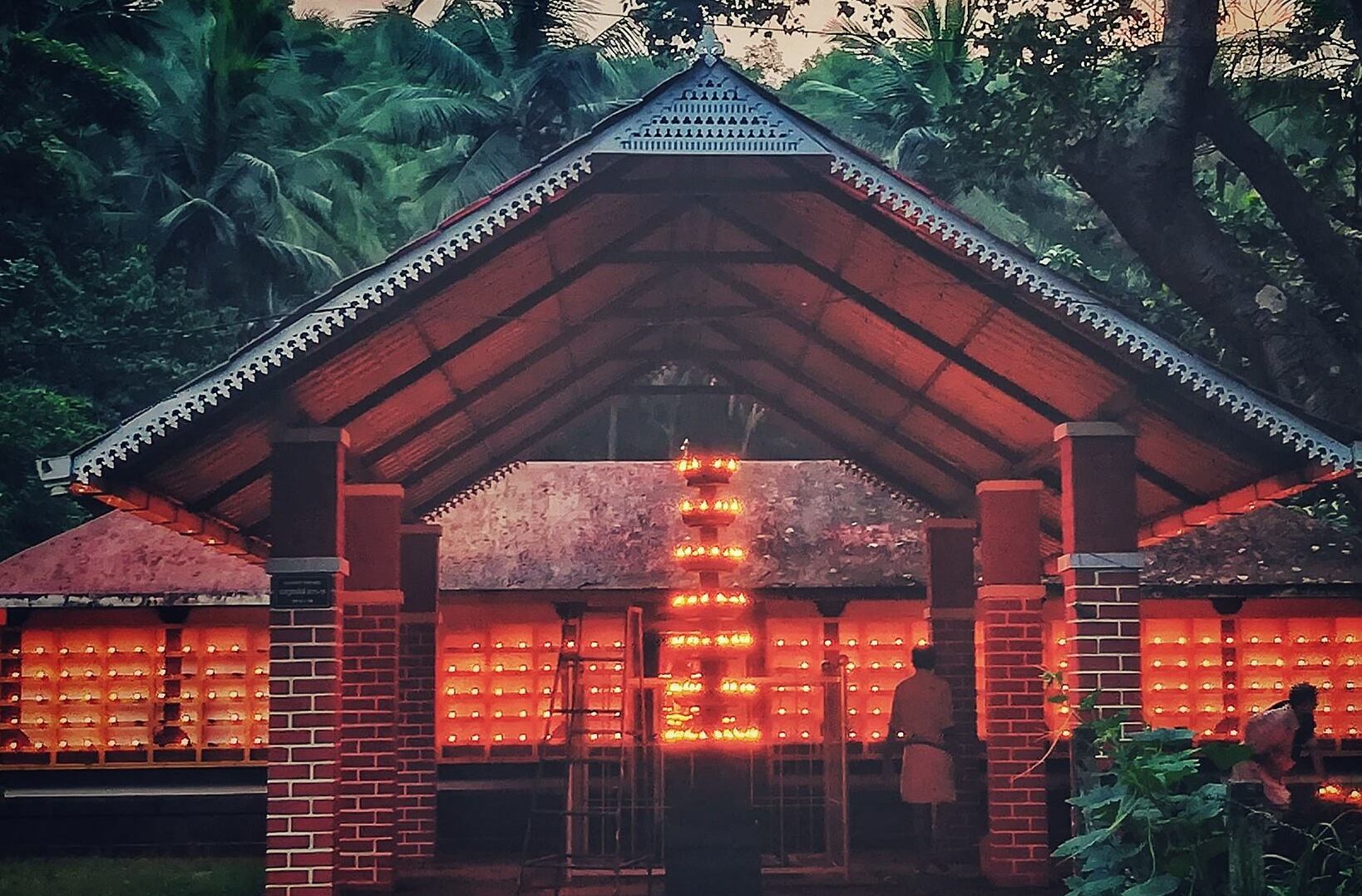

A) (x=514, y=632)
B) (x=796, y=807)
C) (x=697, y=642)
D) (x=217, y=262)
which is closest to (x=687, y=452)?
(x=697, y=642)

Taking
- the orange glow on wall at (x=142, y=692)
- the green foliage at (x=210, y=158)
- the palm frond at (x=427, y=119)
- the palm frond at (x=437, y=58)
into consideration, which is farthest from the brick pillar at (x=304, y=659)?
the palm frond at (x=437, y=58)

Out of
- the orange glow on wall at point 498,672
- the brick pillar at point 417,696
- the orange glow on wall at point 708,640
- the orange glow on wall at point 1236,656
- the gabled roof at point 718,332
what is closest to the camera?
the gabled roof at point 718,332

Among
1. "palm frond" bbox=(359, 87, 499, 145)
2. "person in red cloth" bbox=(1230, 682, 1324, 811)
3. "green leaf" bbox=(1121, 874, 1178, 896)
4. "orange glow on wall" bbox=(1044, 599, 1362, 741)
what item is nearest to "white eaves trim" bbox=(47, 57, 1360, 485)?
"person in red cloth" bbox=(1230, 682, 1324, 811)

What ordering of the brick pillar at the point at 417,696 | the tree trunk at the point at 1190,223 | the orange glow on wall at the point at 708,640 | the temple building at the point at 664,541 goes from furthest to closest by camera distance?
the brick pillar at the point at 417,696 < the tree trunk at the point at 1190,223 < the orange glow on wall at the point at 708,640 < the temple building at the point at 664,541

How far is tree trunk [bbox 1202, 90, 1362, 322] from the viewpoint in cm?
1378

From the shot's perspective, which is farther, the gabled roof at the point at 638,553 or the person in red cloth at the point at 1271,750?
the gabled roof at the point at 638,553

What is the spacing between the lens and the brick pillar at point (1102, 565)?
10.4 meters

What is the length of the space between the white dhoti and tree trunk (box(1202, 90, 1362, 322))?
4895 millimetres

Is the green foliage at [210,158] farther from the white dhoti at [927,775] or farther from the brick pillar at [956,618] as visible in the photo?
the white dhoti at [927,775]

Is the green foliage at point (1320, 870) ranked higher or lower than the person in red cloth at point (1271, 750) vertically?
lower

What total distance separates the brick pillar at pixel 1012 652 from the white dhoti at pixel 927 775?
48cm

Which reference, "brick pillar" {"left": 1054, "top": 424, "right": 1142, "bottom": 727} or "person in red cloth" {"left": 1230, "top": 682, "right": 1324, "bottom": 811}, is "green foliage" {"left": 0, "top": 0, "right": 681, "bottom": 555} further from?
"person in red cloth" {"left": 1230, "top": 682, "right": 1324, "bottom": 811}

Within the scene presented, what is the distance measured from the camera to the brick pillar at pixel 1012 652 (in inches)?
492

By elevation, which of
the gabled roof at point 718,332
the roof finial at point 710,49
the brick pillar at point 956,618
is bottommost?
the brick pillar at point 956,618
